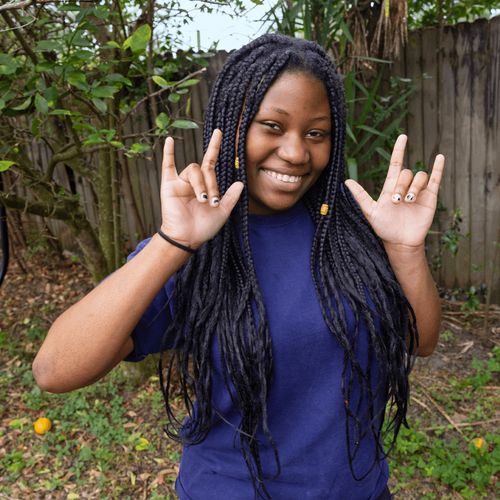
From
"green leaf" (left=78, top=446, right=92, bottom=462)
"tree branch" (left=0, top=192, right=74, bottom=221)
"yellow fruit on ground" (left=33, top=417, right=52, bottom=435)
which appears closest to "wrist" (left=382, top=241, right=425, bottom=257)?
"tree branch" (left=0, top=192, right=74, bottom=221)

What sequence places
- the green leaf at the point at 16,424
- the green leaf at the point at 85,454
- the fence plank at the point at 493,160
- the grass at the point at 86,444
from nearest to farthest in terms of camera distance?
1. the grass at the point at 86,444
2. the green leaf at the point at 85,454
3. the green leaf at the point at 16,424
4. the fence plank at the point at 493,160

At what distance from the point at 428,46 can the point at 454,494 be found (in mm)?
2985

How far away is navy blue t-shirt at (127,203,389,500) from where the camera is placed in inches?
53.3

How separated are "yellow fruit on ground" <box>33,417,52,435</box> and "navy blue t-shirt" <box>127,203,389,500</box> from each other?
232 cm

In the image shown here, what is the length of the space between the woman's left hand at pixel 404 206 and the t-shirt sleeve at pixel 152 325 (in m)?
0.58

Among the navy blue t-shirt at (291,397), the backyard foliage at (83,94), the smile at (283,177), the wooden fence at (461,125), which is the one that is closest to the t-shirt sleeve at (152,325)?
the navy blue t-shirt at (291,397)

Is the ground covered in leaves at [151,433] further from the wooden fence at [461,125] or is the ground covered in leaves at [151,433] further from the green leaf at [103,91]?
the green leaf at [103,91]

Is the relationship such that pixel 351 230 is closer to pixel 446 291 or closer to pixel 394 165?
pixel 394 165

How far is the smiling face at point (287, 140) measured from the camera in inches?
53.1

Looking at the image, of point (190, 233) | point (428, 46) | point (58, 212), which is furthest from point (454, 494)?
point (428, 46)

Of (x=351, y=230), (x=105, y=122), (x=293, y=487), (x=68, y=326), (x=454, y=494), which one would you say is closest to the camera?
(x=68, y=326)

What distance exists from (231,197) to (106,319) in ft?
1.34

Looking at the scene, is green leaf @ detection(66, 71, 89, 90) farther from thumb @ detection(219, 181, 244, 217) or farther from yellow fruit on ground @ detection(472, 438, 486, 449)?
yellow fruit on ground @ detection(472, 438, 486, 449)

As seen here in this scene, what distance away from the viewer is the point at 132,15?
3.49 metres
